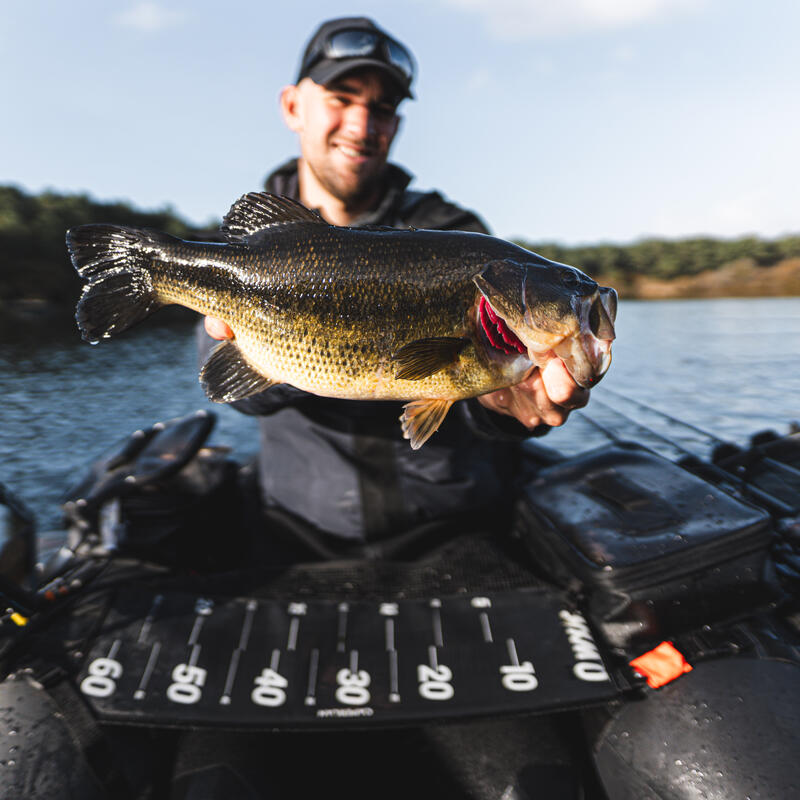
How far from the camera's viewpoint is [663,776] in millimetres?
2221

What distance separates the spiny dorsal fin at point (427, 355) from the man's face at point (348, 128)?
1996 millimetres

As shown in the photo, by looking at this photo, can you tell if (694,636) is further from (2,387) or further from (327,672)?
(2,387)

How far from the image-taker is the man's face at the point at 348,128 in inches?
146

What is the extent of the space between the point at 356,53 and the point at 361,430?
7.79 ft

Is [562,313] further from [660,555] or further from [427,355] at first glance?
[660,555]

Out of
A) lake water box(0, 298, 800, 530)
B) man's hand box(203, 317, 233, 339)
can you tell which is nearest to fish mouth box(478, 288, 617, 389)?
man's hand box(203, 317, 233, 339)

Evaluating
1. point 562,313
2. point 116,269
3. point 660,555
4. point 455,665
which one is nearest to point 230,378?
point 116,269

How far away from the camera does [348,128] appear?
3.69 meters

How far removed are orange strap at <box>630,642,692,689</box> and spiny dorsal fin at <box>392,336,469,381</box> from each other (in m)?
1.58

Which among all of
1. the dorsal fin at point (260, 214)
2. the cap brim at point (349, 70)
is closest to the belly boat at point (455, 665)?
the dorsal fin at point (260, 214)

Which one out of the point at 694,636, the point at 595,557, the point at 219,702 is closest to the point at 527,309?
the point at 595,557

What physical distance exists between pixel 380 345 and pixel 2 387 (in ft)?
66.3

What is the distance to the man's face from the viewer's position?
370 centimetres

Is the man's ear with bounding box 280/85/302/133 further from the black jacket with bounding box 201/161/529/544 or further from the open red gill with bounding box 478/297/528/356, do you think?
the open red gill with bounding box 478/297/528/356
